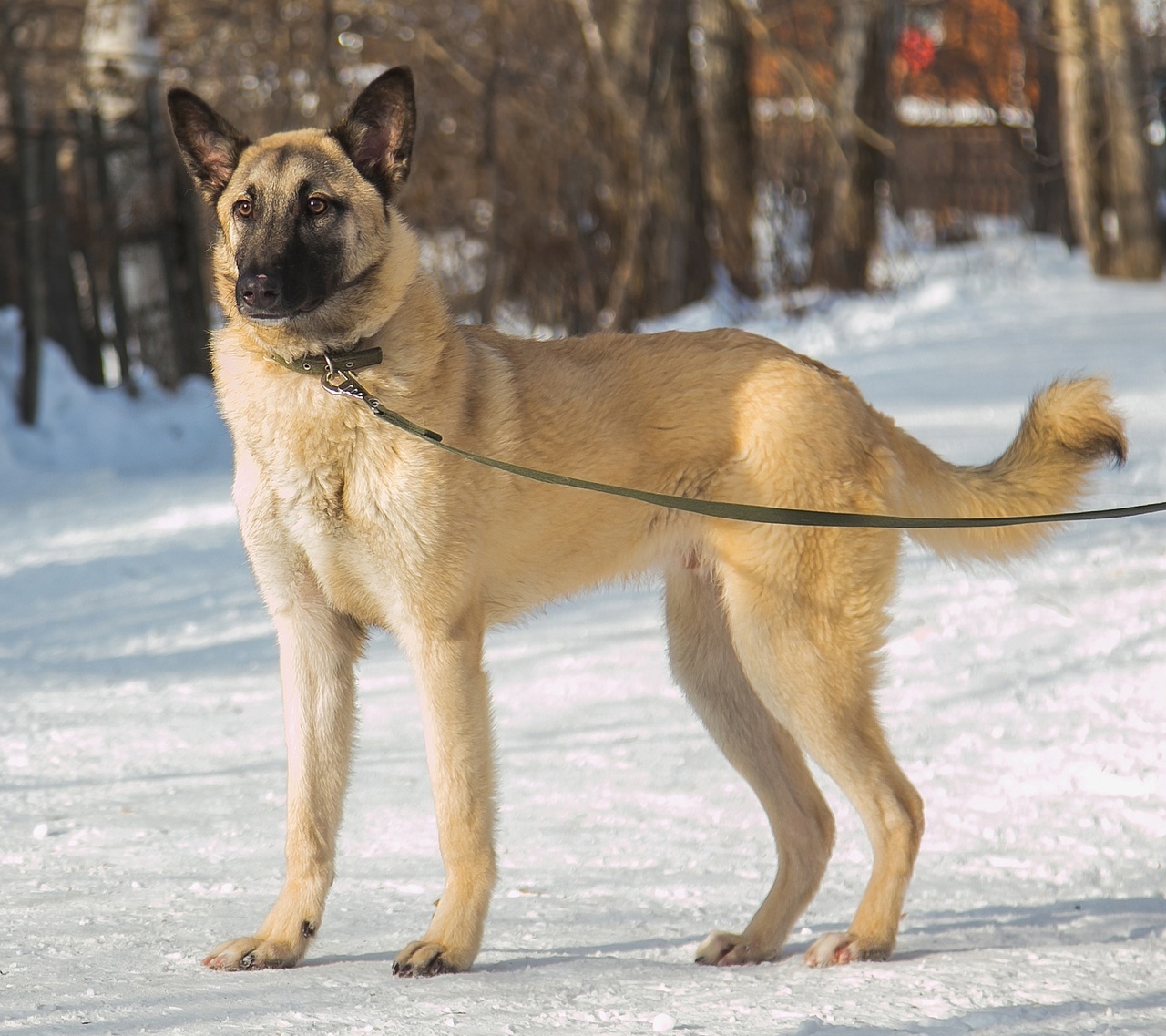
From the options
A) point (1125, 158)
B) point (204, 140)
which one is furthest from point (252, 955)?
point (1125, 158)

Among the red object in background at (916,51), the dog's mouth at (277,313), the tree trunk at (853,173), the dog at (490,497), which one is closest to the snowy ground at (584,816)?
the dog at (490,497)

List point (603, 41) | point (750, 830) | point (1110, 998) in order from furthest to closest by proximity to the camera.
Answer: point (603, 41) → point (750, 830) → point (1110, 998)

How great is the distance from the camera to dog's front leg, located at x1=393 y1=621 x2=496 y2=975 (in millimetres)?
3348

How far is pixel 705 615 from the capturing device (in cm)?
400

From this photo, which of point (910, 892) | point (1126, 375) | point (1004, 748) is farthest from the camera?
point (1126, 375)

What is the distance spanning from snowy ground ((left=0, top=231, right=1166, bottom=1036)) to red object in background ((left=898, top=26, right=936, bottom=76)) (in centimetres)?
2602

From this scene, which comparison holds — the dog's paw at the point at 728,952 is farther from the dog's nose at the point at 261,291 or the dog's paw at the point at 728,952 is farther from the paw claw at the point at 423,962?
the dog's nose at the point at 261,291

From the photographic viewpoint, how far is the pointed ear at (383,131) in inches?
141

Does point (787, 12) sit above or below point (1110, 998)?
above

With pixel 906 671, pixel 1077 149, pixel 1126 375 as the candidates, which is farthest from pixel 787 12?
pixel 906 671

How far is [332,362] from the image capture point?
11.5 feet

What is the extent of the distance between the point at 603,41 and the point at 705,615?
38.1ft

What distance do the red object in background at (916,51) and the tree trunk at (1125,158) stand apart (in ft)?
58.0

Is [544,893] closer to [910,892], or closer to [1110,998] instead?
[910,892]
